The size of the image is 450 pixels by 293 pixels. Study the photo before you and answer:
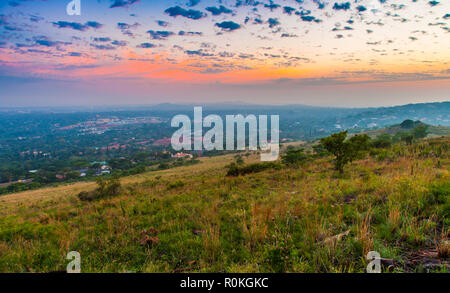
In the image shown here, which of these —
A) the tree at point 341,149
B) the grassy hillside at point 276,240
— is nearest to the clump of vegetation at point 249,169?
the tree at point 341,149

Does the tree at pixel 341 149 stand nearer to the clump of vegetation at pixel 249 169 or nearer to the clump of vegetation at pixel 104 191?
the clump of vegetation at pixel 249 169

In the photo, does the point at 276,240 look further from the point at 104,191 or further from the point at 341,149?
the point at 104,191

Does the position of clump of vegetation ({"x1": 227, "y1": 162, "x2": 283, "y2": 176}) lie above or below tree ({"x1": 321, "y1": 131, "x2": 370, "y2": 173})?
below

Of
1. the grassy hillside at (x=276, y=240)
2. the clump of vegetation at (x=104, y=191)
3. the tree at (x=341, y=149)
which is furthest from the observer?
the clump of vegetation at (x=104, y=191)

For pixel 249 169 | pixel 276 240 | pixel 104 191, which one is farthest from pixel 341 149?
pixel 104 191

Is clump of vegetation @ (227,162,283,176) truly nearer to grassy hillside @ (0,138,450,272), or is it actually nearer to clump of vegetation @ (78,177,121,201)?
clump of vegetation @ (78,177,121,201)

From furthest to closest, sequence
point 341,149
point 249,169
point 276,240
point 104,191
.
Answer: point 249,169 → point 104,191 → point 341,149 → point 276,240

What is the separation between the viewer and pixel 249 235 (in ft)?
12.1

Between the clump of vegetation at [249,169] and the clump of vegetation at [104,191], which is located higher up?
the clump of vegetation at [249,169]

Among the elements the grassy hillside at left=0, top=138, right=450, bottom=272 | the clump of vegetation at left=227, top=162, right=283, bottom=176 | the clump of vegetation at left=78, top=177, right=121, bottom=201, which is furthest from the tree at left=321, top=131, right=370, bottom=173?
the clump of vegetation at left=78, top=177, right=121, bottom=201

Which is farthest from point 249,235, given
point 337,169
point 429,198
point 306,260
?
point 337,169

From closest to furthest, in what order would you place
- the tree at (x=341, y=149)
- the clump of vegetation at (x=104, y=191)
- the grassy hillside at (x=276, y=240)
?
the grassy hillside at (x=276, y=240) → the tree at (x=341, y=149) → the clump of vegetation at (x=104, y=191)
